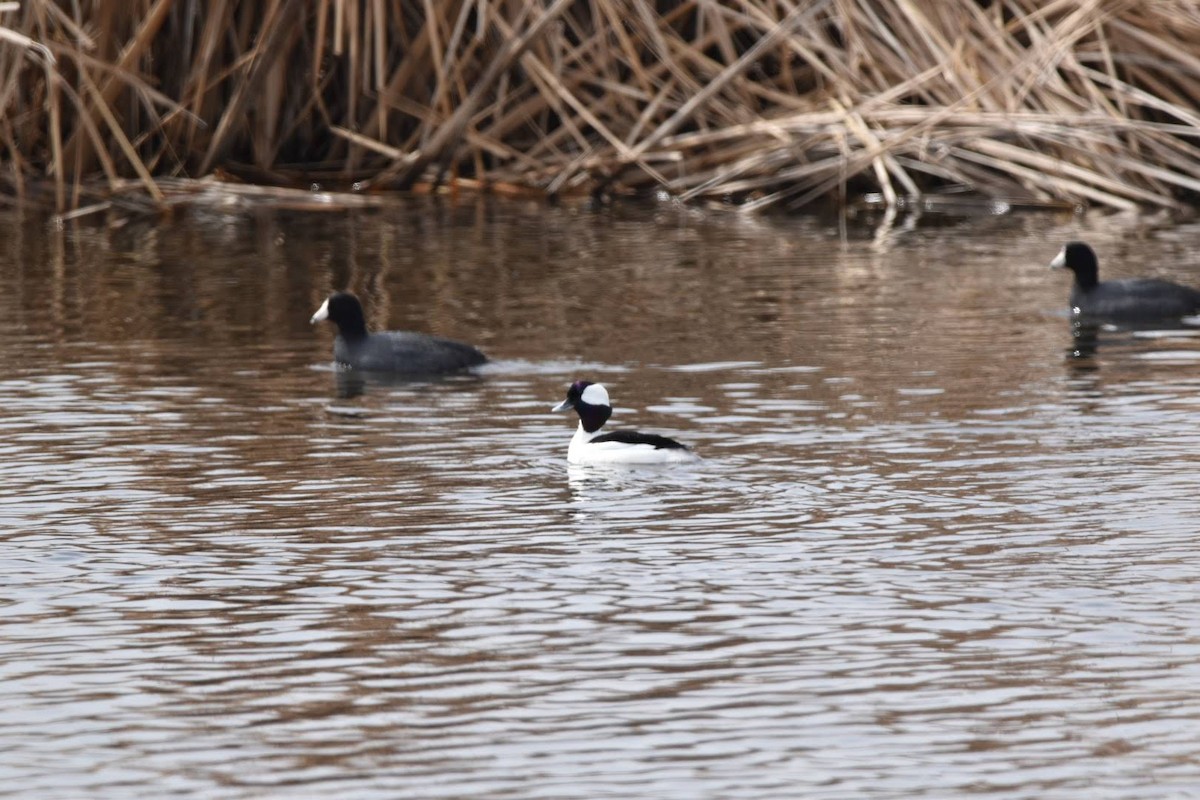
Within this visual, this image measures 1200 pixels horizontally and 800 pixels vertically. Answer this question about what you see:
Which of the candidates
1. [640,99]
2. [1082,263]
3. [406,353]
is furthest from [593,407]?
[640,99]

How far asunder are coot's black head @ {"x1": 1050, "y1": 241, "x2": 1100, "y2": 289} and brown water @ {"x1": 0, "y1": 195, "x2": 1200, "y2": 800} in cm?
49

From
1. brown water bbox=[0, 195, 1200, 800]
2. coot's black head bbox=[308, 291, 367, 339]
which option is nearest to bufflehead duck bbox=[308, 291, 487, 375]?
coot's black head bbox=[308, 291, 367, 339]

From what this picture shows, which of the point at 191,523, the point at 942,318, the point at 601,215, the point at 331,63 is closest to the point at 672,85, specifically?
the point at 601,215

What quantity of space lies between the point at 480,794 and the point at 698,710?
95 cm

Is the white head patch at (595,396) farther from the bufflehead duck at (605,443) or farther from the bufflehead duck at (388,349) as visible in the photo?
the bufflehead duck at (388,349)

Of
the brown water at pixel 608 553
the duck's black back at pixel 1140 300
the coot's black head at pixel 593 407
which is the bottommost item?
the brown water at pixel 608 553

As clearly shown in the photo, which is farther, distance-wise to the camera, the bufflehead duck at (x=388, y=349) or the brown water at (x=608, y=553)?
the bufflehead duck at (x=388, y=349)

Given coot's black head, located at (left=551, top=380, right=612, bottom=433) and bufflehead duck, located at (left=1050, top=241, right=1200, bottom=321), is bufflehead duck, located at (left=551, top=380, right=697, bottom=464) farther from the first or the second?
bufflehead duck, located at (left=1050, top=241, right=1200, bottom=321)

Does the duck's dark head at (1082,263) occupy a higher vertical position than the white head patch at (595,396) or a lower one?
higher

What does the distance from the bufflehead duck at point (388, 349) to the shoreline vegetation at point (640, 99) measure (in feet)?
21.9

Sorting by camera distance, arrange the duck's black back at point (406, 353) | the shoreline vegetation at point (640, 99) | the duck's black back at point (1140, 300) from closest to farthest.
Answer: the duck's black back at point (406, 353) → the duck's black back at point (1140, 300) → the shoreline vegetation at point (640, 99)

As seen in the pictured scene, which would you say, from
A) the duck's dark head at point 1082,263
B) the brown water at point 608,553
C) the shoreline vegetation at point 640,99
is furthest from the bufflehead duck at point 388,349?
the shoreline vegetation at point 640,99

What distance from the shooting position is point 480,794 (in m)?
6.08

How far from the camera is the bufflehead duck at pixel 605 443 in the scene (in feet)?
35.8
